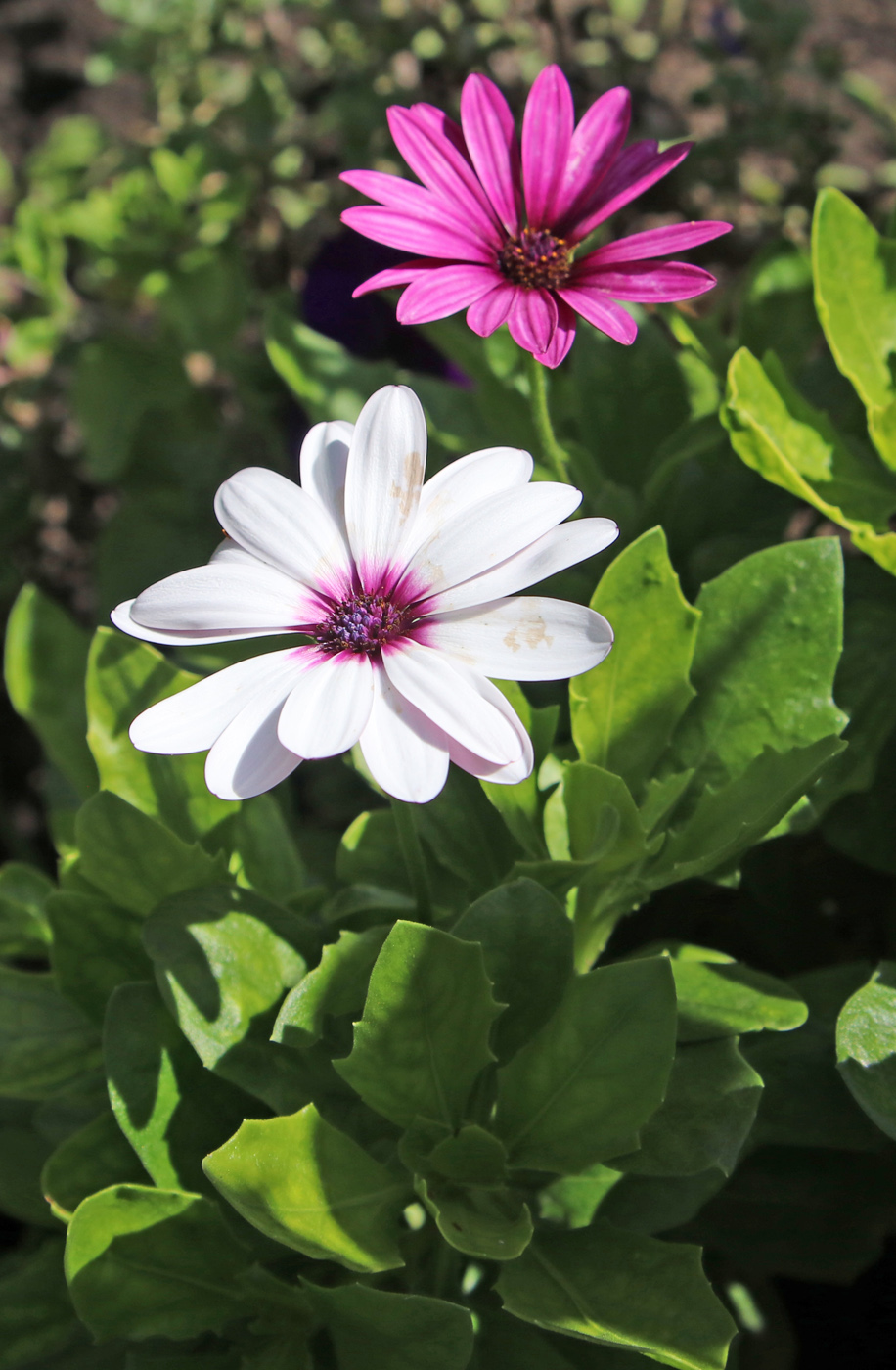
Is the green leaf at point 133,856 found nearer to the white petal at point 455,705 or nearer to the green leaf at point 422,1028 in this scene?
the green leaf at point 422,1028

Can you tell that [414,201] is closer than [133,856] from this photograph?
Yes

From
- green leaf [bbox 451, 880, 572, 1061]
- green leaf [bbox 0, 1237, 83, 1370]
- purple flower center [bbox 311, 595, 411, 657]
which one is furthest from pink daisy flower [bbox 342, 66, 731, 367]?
green leaf [bbox 0, 1237, 83, 1370]

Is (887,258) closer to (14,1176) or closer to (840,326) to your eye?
(840,326)

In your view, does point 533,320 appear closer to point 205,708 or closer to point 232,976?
point 205,708

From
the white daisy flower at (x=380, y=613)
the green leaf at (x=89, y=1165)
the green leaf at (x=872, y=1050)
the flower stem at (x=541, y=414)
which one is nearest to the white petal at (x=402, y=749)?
the white daisy flower at (x=380, y=613)

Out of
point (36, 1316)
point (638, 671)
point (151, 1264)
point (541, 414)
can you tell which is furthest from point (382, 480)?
point (36, 1316)

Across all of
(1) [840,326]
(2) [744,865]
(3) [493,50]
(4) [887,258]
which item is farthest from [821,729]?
(3) [493,50]

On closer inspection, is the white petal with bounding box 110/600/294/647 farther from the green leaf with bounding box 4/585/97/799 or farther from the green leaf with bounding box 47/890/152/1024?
the green leaf with bounding box 4/585/97/799
